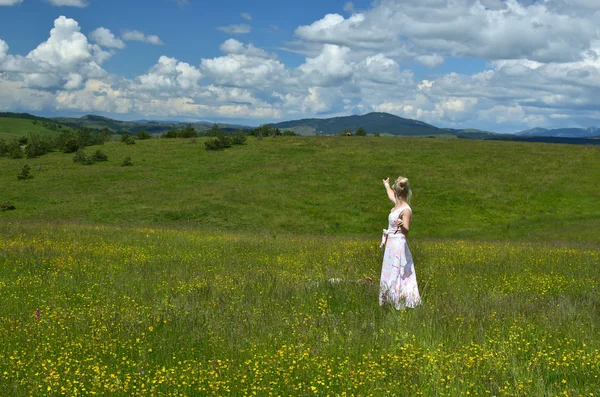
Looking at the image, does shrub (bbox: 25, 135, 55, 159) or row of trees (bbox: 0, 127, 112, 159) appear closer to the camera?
shrub (bbox: 25, 135, 55, 159)

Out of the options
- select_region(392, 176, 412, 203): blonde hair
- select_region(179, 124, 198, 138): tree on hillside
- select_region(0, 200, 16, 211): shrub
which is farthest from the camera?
select_region(179, 124, 198, 138): tree on hillside

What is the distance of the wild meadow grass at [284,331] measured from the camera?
19.3ft

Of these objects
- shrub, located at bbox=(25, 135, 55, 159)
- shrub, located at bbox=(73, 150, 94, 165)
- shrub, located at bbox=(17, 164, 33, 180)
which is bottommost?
shrub, located at bbox=(17, 164, 33, 180)

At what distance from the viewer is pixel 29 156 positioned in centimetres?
6062

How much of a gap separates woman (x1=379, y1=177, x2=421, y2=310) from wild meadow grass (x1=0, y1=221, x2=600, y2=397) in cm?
39

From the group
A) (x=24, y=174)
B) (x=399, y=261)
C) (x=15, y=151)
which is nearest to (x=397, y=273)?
(x=399, y=261)

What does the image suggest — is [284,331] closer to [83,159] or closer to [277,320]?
[277,320]

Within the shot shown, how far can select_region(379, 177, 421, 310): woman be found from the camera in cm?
1002

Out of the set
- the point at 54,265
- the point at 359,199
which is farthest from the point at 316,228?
the point at 54,265

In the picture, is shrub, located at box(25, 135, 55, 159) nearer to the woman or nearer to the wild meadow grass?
the wild meadow grass

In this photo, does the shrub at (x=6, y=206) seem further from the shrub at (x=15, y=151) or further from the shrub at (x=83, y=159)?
the shrub at (x=15, y=151)

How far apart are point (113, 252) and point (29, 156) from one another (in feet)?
176

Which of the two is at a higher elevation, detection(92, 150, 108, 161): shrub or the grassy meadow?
detection(92, 150, 108, 161): shrub

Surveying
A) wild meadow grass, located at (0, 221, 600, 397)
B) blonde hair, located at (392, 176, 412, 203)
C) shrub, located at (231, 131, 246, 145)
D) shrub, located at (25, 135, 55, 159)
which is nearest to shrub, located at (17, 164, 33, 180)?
shrub, located at (25, 135, 55, 159)
